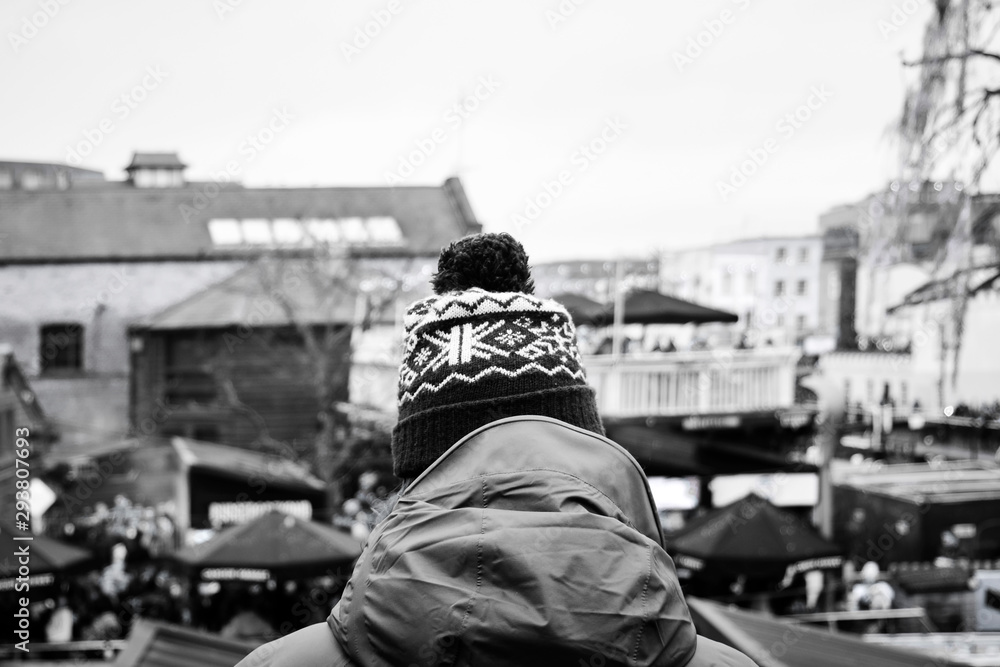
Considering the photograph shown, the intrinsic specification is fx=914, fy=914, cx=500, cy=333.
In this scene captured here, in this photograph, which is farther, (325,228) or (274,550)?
(325,228)

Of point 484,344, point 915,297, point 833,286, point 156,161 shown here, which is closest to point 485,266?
point 484,344

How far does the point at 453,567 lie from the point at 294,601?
9495 mm

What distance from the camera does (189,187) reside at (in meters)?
26.8

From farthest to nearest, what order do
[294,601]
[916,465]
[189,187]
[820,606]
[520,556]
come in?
[189,187]
[916,465]
[820,606]
[294,601]
[520,556]

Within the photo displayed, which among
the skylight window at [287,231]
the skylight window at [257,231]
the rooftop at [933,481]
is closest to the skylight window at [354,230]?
the skylight window at [287,231]

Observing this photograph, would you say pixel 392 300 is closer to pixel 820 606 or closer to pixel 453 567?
pixel 820 606

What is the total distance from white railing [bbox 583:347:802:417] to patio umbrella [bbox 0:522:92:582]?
23.8ft

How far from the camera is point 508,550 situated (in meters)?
1.07

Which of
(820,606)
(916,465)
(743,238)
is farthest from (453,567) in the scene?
(743,238)

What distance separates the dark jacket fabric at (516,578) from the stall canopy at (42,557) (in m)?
8.99

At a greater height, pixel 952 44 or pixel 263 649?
pixel 952 44

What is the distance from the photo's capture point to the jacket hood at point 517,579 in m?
1.04

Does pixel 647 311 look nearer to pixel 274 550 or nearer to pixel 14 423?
pixel 274 550

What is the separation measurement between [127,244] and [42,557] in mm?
16552
